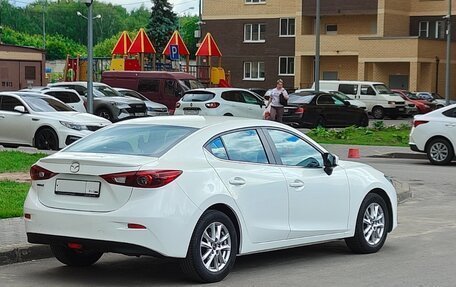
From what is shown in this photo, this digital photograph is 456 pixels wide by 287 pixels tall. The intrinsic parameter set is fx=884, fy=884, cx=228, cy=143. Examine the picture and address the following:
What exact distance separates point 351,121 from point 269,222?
28.4 metres

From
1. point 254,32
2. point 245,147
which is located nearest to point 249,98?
point 245,147

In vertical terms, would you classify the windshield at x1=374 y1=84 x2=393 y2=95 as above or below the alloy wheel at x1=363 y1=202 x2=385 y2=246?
above

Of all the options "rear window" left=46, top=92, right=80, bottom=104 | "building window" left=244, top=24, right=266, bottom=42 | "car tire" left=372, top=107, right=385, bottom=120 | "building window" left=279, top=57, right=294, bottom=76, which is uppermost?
"building window" left=244, top=24, right=266, bottom=42

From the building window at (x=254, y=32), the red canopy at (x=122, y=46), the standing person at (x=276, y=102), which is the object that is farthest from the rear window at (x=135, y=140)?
the building window at (x=254, y=32)

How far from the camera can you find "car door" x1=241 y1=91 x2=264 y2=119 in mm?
33750

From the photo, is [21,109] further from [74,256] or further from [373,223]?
[373,223]

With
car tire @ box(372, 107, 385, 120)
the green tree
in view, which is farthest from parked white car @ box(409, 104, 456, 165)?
the green tree

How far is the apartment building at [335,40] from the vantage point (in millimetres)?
58344

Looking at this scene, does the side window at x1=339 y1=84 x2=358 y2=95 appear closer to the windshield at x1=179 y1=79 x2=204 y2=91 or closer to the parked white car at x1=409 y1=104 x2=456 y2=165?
the windshield at x1=179 y1=79 x2=204 y2=91

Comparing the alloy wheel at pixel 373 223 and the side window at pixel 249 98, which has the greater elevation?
the side window at pixel 249 98

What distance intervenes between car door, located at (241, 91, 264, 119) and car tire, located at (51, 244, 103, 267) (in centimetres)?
2488

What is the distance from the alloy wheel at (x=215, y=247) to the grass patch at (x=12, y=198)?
4.05 metres

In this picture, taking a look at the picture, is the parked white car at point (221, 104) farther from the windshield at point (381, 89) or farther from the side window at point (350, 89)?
the windshield at point (381, 89)

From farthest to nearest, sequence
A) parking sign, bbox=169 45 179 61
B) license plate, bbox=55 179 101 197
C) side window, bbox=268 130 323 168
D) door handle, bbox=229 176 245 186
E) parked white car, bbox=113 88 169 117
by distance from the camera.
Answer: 1. parking sign, bbox=169 45 179 61
2. parked white car, bbox=113 88 169 117
3. side window, bbox=268 130 323 168
4. door handle, bbox=229 176 245 186
5. license plate, bbox=55 179 101 197
